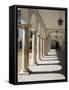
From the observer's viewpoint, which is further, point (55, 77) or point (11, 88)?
point (55, 77)

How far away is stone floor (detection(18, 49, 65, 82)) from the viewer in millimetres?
2631

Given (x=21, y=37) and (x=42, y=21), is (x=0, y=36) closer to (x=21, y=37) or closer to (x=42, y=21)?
(x=21, y=37)

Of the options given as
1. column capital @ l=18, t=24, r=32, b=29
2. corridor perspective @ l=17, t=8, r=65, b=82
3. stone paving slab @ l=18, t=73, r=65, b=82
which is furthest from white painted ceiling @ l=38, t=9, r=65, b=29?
stone paving slab @ l=18, t=73, r=65, b=82

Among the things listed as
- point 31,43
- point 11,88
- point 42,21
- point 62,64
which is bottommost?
point 11,88

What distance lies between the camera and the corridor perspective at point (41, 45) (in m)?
2.58

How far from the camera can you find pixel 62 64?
276cm

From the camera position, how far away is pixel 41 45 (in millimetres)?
2641

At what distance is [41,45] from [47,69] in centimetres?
23

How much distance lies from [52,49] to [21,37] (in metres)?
0.32

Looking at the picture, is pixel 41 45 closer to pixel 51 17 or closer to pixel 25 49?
pixel 25 49

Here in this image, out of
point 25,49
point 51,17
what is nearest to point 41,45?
point 25,49

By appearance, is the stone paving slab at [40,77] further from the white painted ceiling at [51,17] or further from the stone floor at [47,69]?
the white painted ceiling at [51,17]

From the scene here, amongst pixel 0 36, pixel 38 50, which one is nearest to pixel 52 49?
pixel 38 50

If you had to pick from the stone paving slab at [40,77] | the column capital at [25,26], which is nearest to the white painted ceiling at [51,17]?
the column capital at [25,26]
